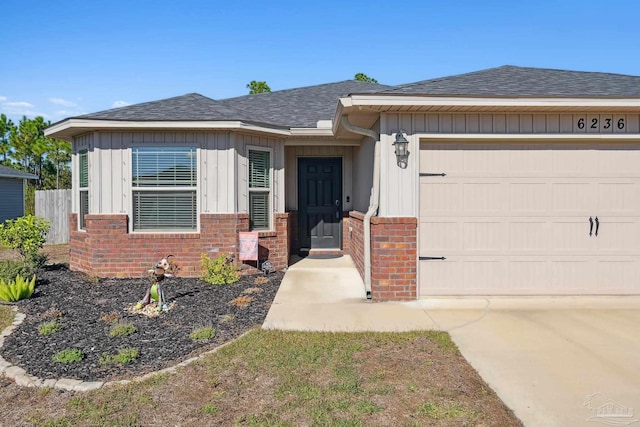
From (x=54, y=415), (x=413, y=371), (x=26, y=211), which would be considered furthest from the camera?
(x=26, y=211)

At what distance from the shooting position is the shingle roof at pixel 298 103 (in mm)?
9133

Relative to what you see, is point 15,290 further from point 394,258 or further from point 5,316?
point 394,258

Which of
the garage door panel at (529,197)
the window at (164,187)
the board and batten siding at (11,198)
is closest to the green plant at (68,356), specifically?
the window at (164,187)

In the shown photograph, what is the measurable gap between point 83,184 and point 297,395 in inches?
267

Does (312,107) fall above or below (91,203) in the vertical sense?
above

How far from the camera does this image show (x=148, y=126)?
687 centimetres

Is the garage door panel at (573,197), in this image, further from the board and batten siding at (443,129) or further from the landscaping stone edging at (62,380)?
the landscaping stone edging at (62,380)

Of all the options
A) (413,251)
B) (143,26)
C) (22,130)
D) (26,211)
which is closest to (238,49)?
(143,26)

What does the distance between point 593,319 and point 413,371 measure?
276 centimetres

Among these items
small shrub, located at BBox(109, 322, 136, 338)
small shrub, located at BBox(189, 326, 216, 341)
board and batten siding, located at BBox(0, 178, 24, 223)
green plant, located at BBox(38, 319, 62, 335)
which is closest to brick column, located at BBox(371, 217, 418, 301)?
small shrub, located at BBox(189, 326, 216, 341)

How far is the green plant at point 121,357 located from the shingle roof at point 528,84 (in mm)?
4057

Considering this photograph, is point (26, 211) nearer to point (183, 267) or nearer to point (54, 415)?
point (183, 267)

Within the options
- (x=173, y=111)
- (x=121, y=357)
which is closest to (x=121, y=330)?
(x=121, y=357)

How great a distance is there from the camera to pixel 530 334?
4.17 m
